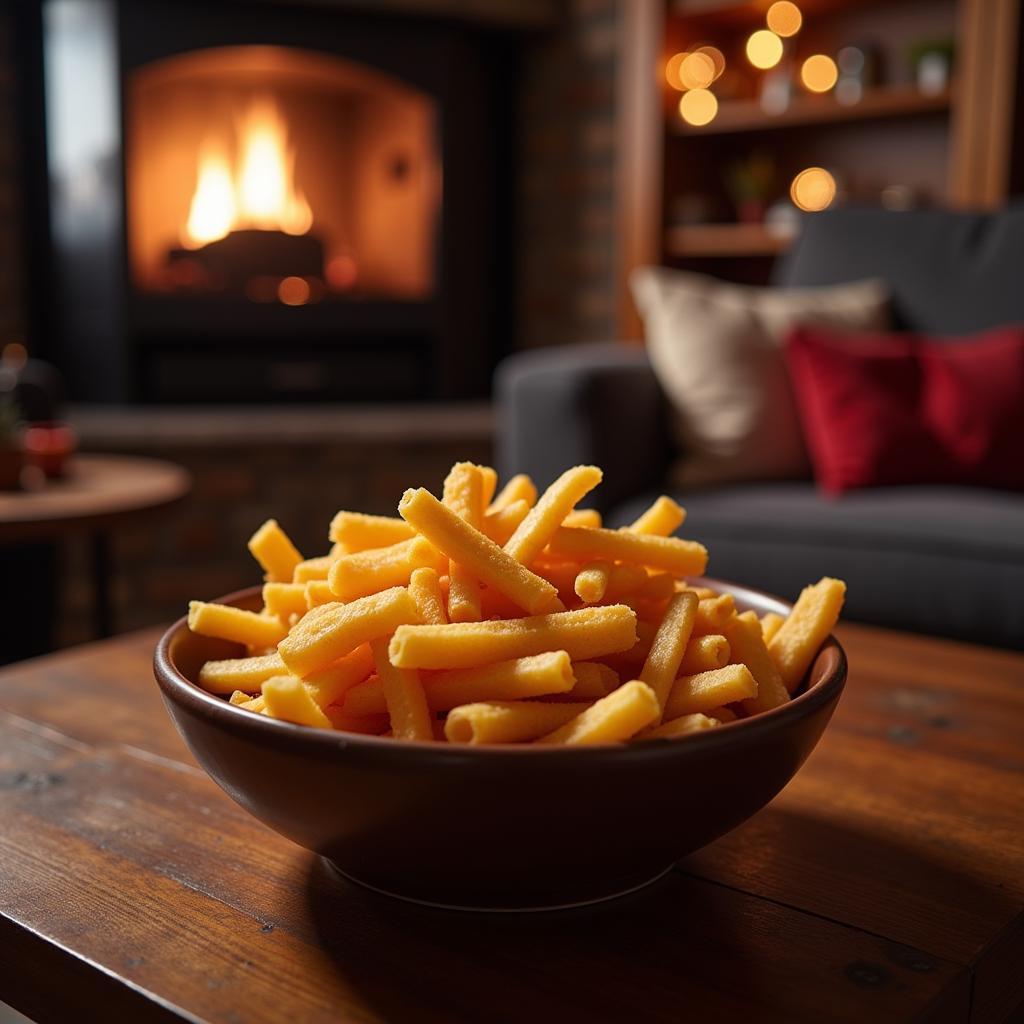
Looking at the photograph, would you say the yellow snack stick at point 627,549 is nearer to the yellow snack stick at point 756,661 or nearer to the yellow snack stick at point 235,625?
the yellow snack stick at point 756,661

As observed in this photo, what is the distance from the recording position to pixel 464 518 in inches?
25.1

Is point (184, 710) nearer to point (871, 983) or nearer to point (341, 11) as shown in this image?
point (871, 983)

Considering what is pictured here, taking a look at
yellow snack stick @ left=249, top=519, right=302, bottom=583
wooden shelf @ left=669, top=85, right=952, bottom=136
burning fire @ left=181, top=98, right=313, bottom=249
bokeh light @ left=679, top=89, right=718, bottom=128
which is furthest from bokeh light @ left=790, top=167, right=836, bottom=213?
yellow snack stick @ left=249, top=519, right=302, bottom=583

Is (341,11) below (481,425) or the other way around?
the other way around

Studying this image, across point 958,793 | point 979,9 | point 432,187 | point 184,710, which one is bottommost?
point 958,793

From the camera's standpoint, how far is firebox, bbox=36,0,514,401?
10.0 ft

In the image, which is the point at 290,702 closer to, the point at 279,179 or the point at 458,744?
the point at 458,744

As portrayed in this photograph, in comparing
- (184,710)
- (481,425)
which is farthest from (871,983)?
(481,425)

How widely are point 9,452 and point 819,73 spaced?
2.65 meters

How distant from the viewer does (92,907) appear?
62cm

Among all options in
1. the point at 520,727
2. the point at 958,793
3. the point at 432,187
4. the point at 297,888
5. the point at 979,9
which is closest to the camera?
the point at 520,727

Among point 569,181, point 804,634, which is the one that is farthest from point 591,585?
point 569,181

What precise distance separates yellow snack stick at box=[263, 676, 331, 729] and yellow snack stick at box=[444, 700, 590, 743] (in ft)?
0.20

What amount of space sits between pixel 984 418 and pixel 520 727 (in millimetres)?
1620
